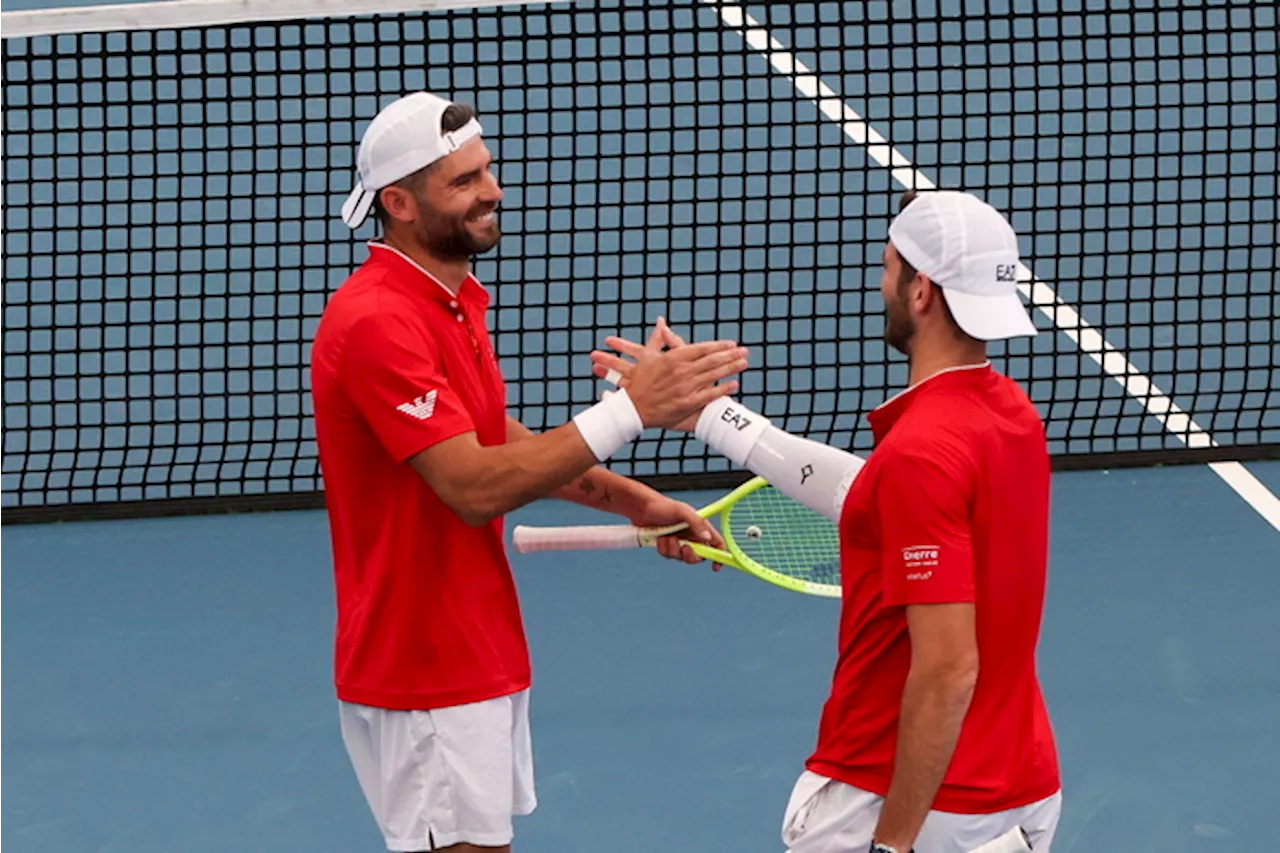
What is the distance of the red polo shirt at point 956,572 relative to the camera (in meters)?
3.60

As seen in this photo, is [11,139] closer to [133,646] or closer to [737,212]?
[737,212]

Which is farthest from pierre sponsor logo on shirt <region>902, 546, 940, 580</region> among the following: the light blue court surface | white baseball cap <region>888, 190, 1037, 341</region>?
the light blue court surface

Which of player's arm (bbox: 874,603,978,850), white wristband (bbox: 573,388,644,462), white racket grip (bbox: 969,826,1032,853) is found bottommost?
white racket grip (bbox: 969,826,1032,853)

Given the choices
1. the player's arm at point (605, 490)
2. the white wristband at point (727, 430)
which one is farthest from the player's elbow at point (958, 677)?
the player's arm at point (605, 490)

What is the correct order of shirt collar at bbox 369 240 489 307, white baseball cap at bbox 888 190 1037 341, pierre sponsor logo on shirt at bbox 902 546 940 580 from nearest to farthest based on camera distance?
pierre sponsor logo on shirt at bbox 902 546 940 580
white baseball cap at bbox 888 190 1037 341
shirt collar at bbox 369 240 489 307

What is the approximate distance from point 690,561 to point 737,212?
18.2 feet

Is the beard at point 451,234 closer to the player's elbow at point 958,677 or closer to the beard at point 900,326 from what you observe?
the beard at point 900,326

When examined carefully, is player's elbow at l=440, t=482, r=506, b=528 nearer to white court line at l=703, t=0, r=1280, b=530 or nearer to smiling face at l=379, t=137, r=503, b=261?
smiling face at l=379, t=137, r=503, b=261

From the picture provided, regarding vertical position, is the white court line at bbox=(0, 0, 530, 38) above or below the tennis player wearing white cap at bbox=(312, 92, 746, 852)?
above

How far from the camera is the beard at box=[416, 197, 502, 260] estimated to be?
14.5 ft

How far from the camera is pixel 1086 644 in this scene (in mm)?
6934

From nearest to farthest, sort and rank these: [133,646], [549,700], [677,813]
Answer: [677,813] → [549,700] → [133,646]

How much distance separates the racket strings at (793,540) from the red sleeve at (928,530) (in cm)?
200

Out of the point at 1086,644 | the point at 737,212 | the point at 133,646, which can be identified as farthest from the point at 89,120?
the point at 1086,644
